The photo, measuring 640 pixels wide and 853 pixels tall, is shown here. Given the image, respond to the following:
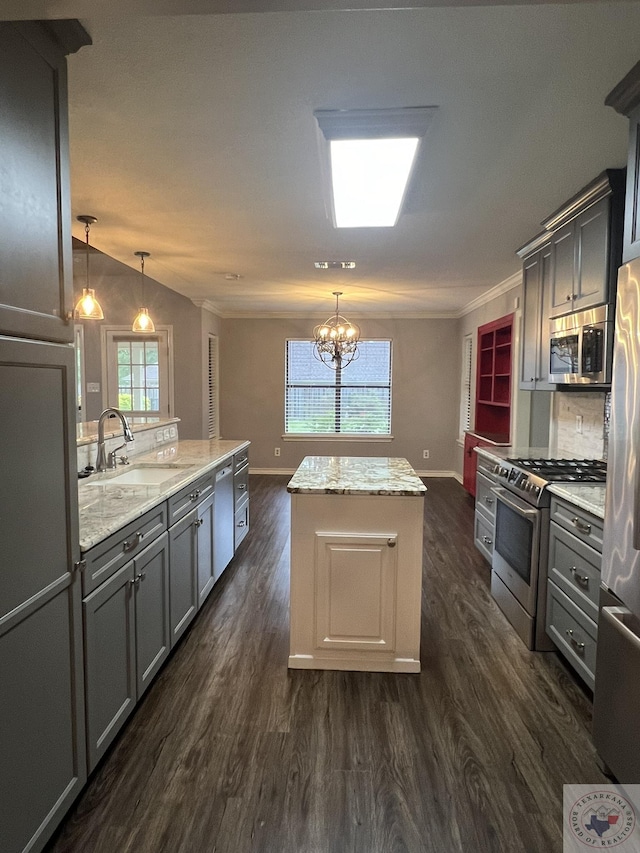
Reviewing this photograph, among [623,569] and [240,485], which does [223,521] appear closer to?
[240,485]

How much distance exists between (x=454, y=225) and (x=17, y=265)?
2.69m

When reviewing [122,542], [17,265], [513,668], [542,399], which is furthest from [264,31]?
[542,399]

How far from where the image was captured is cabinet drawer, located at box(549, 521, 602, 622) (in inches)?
79.7

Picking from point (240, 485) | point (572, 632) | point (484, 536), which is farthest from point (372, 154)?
point (484, 536)

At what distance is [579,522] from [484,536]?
1513 mm

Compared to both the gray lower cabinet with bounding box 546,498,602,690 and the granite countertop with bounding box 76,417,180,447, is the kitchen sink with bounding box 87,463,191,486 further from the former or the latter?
the gray lower cabinet with bounding box 546,498,602,690

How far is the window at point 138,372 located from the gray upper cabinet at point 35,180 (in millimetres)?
4962

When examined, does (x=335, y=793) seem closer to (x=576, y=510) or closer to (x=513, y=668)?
(x=513, y=668)

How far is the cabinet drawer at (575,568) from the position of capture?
2025 millimetres

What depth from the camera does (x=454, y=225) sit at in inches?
122

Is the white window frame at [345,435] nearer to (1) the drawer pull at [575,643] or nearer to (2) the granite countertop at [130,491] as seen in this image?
(2) the granite countertop at [130,491]

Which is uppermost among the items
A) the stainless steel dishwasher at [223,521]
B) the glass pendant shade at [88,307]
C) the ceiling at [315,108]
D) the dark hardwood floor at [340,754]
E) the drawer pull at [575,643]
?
the ceiling at [315,108]

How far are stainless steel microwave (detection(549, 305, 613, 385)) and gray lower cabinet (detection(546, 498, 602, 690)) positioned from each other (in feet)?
2.41

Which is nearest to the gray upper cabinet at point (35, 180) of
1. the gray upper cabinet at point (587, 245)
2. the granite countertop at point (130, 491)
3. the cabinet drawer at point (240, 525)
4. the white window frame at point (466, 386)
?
the granite countertop at point (130, 491)
